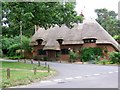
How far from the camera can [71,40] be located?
160 ft

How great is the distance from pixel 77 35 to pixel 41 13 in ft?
65.5

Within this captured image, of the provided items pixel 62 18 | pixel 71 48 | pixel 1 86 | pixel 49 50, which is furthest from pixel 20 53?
pixel 1 86

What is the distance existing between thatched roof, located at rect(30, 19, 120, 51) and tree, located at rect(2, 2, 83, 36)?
14.5 m

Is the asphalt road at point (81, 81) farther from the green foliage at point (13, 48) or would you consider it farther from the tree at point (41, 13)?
the green foliage at point (13, 48)

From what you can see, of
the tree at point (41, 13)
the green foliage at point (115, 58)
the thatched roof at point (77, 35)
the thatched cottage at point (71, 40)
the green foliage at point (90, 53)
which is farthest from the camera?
the thatched roof at point (77, 35)

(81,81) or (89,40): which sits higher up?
(89,40)

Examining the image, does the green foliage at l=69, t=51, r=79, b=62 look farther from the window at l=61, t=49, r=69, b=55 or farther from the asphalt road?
the asphalt road

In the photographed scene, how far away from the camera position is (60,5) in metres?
30.0

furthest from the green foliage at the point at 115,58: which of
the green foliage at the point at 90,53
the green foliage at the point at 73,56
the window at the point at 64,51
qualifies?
the window at the point at 64,51

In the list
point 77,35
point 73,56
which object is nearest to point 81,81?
point 73,56

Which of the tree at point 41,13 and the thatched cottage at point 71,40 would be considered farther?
the thatched cottage at point 71,40

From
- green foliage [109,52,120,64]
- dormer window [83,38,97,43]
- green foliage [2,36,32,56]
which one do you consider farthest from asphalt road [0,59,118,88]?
green foliage [2,36,32,56]

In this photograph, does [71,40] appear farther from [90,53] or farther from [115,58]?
[115,58]

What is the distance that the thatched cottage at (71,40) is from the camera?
4650cm
